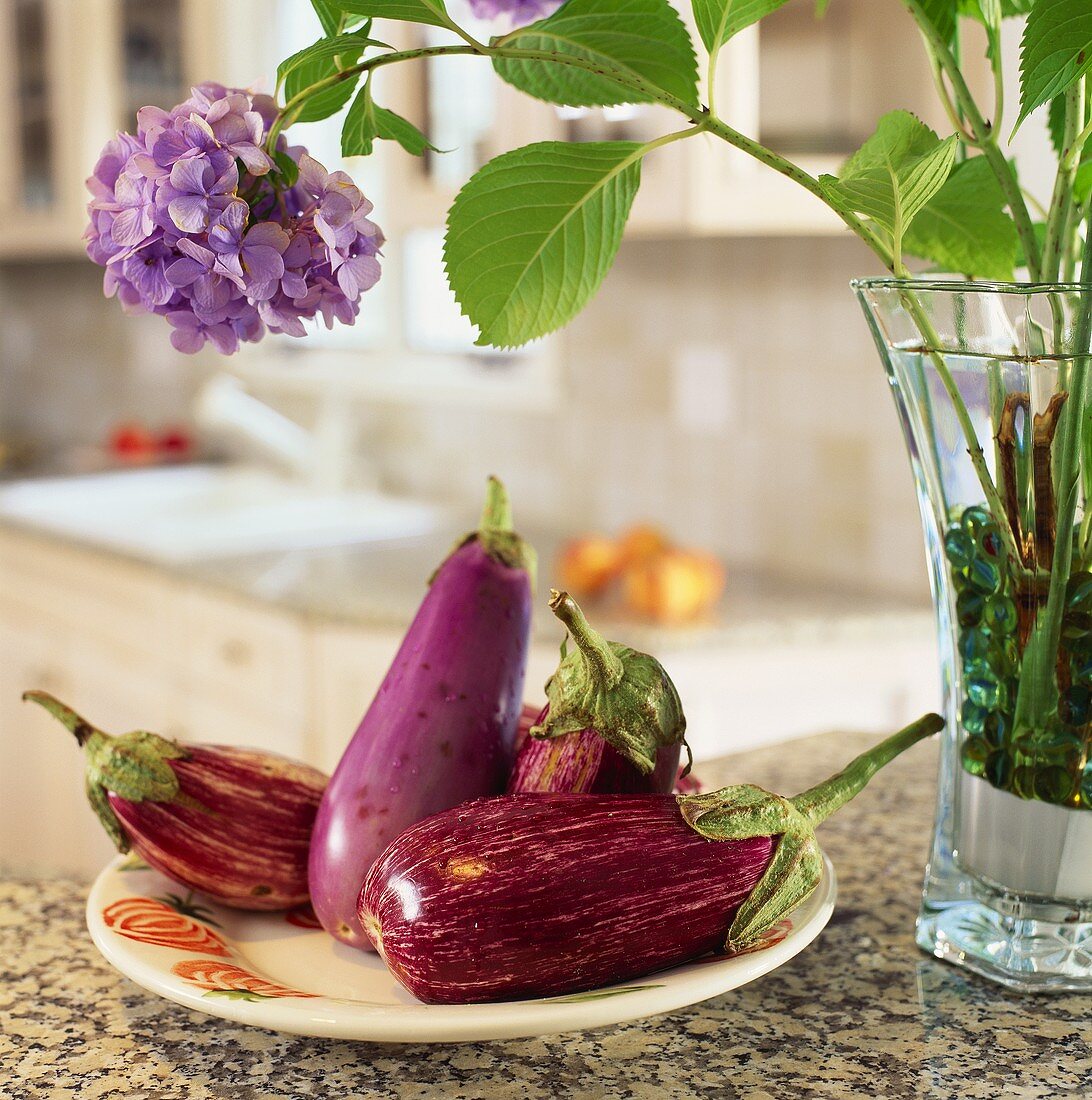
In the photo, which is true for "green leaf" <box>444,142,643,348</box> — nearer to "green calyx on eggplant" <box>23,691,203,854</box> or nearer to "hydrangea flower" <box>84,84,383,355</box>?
"hydrangea flower" <box>84,84,383,355</box>

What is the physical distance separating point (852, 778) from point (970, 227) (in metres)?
0.25

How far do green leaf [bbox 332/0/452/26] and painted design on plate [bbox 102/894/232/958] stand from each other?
370 mm

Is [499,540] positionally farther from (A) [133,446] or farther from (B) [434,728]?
(A) [133,446]

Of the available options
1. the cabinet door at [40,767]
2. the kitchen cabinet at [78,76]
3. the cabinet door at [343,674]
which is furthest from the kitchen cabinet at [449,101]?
the cabinet door at [40,767]

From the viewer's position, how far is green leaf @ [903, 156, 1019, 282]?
2.12 feet

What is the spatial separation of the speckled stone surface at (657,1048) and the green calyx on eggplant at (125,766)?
8 centimetres

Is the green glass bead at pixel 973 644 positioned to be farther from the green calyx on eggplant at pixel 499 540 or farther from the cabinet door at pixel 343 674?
the cabinet door at pixel 343 674

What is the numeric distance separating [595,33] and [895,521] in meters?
1.65

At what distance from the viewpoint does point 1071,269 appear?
64 cm

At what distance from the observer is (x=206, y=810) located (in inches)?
25.0

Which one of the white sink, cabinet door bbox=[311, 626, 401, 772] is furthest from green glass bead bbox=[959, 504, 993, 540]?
the white sink

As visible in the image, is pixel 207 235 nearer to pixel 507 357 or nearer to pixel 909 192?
pixel 909 192

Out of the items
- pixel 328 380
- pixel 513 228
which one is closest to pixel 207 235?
pixel 513 228

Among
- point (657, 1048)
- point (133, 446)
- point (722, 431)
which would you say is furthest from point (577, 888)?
point (133, 446)
